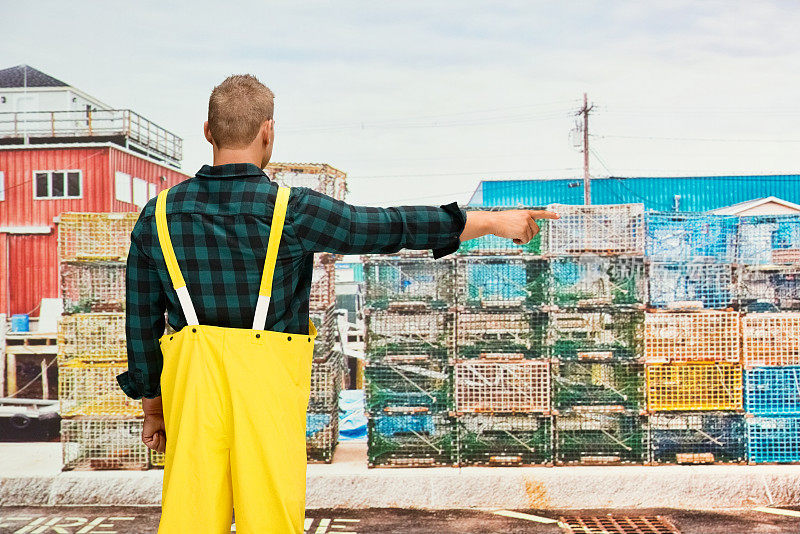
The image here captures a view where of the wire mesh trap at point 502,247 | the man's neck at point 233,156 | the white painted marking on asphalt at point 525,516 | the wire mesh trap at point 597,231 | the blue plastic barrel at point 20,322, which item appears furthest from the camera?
the blue plastic barrel at point 20,322

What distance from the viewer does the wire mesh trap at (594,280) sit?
5.66 m

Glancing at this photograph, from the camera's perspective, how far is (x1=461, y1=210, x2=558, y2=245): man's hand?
2188 millimetres

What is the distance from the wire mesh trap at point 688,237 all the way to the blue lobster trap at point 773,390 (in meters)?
0.89

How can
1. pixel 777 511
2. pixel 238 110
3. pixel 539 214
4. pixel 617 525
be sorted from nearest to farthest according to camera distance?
pixel 238 110 < pixel 539 214 < pixel 617 525 < pixel 777 511

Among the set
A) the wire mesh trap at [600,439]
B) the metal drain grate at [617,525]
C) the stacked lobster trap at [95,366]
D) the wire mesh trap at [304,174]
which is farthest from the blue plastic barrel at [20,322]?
the metal drain grate at [617,525]

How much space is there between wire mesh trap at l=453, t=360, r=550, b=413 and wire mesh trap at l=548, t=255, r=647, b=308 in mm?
496

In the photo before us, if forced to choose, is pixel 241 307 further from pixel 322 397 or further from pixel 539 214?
pixel 322 397

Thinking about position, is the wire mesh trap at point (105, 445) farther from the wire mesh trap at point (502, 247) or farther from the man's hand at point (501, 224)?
the man's hand at point (501, 224)

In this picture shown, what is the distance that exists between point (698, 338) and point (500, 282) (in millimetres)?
1437

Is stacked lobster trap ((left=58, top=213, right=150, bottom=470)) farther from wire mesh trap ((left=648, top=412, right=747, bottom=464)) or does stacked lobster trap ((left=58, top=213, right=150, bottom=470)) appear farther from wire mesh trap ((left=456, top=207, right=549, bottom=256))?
wire mesh trap ((left=648, top=412, right=747, bottom=464))

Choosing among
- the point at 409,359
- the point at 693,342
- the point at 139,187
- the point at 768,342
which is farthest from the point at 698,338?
the point at 139,187

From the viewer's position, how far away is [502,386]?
5.66 meters

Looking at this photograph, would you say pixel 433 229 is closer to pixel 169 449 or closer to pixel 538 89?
pixel 169 449

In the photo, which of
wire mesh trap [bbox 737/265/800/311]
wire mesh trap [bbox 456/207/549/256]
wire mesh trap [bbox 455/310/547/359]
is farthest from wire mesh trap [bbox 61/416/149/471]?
wire mesh trap [bbox 737/265/800/311]
